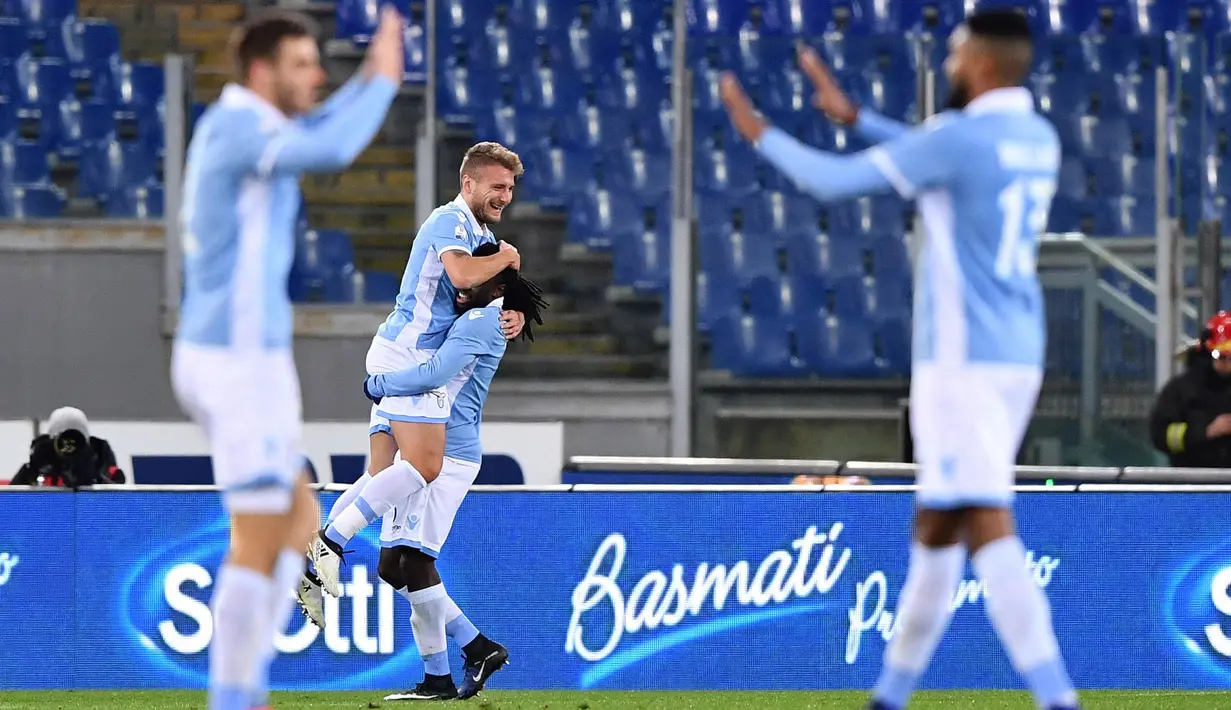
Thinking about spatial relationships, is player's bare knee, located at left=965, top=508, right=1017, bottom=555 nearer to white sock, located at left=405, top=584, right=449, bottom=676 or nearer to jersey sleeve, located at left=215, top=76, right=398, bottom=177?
jersey sleeve, located at left=215, top=76, right=398, bottom=177

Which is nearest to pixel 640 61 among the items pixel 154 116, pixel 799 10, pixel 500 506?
pixel 799 10

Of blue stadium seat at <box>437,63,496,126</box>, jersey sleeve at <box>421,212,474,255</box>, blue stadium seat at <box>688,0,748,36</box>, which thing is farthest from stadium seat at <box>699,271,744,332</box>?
jersey sleeve at <box>421,212,474,255</box>

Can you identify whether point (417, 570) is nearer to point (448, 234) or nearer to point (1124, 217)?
point (448, 234)

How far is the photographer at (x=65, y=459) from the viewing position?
9.31 meters

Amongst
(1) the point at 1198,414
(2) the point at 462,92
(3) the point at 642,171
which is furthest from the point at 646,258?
(1) the point at 1198,414

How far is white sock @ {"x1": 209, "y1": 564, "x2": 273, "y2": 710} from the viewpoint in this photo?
4.15m

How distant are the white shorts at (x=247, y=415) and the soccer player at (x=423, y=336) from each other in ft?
7.41

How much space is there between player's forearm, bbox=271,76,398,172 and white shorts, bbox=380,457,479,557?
2.71m

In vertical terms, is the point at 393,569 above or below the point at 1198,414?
below

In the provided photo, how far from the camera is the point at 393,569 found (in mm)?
6762

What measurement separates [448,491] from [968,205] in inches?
116

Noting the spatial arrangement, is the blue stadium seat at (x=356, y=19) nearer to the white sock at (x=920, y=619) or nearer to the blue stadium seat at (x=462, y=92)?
the blue stadium seat at (x=462, y=92)

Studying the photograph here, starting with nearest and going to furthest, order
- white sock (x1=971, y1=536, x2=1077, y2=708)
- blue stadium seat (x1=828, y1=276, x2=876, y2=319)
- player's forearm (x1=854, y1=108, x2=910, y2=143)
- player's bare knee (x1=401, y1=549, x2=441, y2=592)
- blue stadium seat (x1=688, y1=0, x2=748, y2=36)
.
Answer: white sock (x1=971, y1=536, x2=1077, y2=708) → player's forearm (x1=854, y1=108, x2=910, y2=143) → player's bare knee (x1=401, y1=549, x2=441, y2=592) → blue stadium seat (x1=828, y1=276, x2=876, y2=319) → blue stadium seat (x1=688, y1=0, x2=748, y2=36)

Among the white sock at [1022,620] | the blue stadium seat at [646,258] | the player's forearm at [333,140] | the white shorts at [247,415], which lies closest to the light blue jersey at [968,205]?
the white sock at [1022,620]
